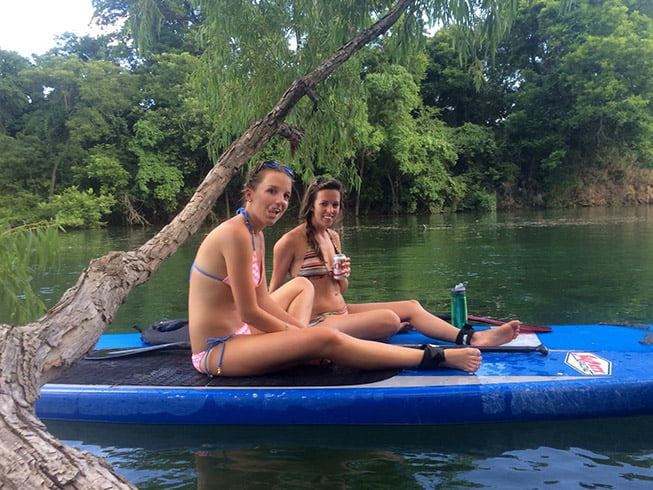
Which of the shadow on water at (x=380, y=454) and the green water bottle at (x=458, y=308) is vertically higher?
the green water bottle at (x=458, y=308)

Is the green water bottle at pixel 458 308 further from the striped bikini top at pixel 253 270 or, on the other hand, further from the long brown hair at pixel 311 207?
the striped bikini top at pixel 253 270

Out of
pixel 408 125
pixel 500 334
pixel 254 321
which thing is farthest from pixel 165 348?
pixel 408 125

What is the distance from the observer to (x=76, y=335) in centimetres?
262

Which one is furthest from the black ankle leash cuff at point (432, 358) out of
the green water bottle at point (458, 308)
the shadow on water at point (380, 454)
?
the green water bottle at point (458, 308)

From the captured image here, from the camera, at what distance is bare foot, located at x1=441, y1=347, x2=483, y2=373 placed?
2975mm

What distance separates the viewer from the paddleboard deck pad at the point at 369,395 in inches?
110

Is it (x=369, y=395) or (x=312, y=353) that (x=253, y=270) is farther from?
(x=369, y=395)

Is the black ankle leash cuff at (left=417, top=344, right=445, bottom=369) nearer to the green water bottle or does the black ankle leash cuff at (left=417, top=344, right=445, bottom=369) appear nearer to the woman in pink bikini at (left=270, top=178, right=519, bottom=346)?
the woman in pink bikini at (left=270, top=178, right=519, bottom=346)

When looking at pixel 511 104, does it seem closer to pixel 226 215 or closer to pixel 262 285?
pixel 226 215

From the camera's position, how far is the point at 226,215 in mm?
24250

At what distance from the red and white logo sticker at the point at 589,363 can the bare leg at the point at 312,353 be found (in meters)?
0.58

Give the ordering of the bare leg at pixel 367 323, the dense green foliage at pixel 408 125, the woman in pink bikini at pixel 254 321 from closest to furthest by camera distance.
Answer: the woman in pink bikini at pixel 254 321 → the bare leg at pixel 367 323 → the dense green foliage at pixel 408 125

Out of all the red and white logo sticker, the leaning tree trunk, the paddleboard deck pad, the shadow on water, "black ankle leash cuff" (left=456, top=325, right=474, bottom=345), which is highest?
the leaning tree trunk

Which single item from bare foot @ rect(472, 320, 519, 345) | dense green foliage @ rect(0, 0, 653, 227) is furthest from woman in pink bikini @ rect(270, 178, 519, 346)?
dense green foliage @ rect(0, 0, 653, 227)
